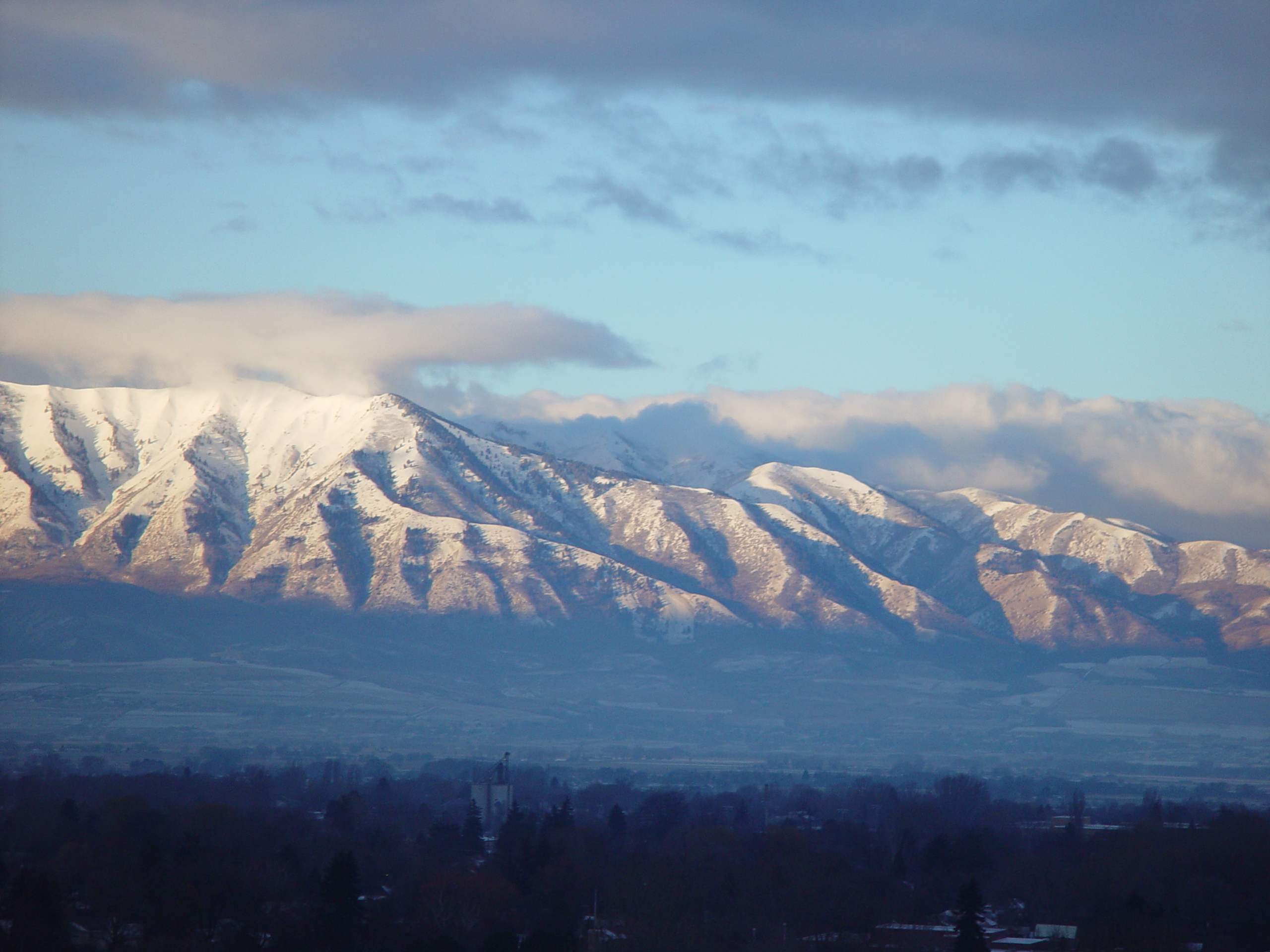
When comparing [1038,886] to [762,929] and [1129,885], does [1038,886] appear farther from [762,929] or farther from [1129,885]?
[762,929]

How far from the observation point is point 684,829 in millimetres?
162750

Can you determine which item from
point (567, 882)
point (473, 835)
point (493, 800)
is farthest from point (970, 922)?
point (493, 800)

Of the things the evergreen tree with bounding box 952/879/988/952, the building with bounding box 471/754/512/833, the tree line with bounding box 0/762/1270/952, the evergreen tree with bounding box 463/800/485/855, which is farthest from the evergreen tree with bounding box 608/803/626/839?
the evergreen tree with bounding box 952/879/988/952

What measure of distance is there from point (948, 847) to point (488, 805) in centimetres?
5103

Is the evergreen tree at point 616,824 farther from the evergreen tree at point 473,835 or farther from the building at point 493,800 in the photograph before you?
the building at point 493,800

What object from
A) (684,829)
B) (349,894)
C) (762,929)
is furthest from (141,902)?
(684,829)

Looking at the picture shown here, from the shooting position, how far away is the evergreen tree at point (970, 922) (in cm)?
9575

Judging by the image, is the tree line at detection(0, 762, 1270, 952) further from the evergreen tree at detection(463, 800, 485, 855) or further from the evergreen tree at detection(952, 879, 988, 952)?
the evergreen tree at detection(952, 879, 988, 952)

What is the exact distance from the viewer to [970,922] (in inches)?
3885

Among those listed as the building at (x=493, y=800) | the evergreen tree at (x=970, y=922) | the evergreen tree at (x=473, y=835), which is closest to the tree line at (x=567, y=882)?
the evergreen tree at (x=473, y=835)

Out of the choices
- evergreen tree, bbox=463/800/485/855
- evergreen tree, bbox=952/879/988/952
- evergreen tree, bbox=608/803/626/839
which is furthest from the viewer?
evergreen tree, bbox=608/803/626/839

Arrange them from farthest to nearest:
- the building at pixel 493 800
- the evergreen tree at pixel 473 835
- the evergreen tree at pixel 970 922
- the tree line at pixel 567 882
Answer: the building at pixel 493 800 < the evergreen tree at pixel 473 835 < the tree line at pixel 567 882 < the evergreen tree at pixel 970 922

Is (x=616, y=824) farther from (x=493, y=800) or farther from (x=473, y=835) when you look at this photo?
(x=493, y=800)

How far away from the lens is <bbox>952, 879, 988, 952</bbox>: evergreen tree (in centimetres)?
9575
